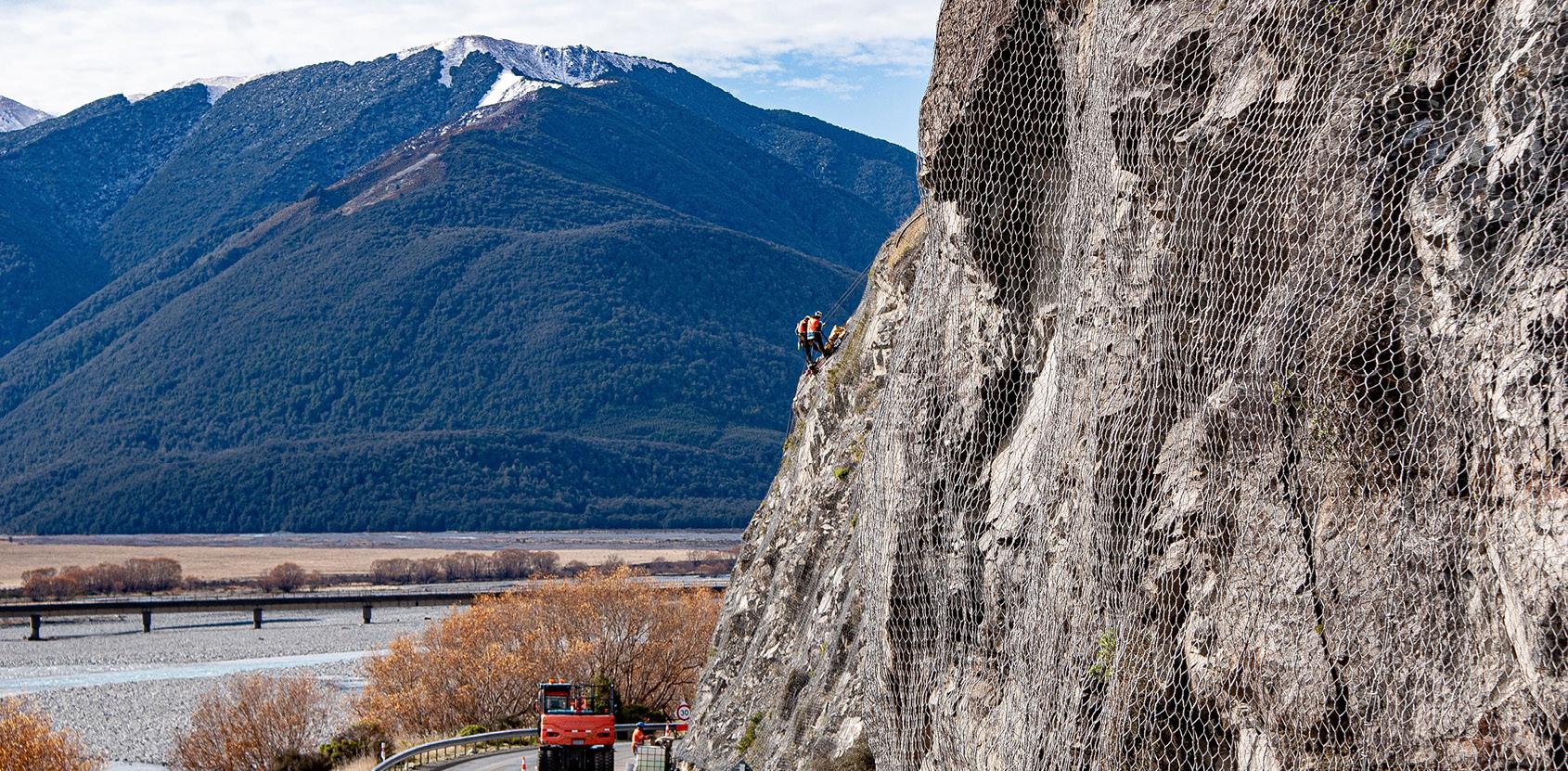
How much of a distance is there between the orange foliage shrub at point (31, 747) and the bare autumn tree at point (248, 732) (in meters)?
3.96

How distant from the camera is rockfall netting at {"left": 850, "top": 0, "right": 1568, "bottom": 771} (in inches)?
251

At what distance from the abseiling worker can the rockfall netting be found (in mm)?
11585

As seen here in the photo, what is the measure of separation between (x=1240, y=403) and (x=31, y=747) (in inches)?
1541

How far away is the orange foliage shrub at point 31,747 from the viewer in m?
39.5

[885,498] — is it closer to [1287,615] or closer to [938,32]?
[938,32]

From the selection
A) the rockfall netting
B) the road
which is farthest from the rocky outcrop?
the road

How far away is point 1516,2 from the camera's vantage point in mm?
6844

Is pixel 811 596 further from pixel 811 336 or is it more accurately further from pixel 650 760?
pixel 650 760

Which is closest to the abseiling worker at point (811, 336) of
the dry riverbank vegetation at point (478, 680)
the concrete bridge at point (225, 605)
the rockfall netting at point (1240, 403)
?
the rockfall netting at point (1240, 403)

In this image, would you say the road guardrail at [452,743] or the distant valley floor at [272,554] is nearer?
the road guardrail at [452,743]

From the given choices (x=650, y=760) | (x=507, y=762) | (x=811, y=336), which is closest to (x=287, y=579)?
(x=507, y=762)

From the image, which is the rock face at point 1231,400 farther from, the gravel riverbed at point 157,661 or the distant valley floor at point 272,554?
the distant valley floor at point 272,554

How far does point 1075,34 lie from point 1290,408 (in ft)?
14.5

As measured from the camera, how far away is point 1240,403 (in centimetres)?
797
